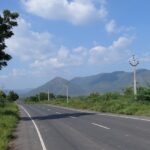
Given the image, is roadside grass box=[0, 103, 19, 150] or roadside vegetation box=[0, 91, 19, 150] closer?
roadside grass box=[0, 103, 19, 150]

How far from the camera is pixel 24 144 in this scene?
17.1 metres

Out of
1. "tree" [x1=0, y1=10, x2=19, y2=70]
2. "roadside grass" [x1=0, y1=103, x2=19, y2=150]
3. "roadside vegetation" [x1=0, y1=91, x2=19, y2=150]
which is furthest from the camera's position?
"tree" [x1=0, y1=10, x2=19, y2=70]

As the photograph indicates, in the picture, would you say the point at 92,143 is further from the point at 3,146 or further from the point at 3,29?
the point at 3,29

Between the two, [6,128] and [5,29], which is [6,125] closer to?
[6,128]

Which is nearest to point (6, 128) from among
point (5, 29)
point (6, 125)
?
point (6, 125)

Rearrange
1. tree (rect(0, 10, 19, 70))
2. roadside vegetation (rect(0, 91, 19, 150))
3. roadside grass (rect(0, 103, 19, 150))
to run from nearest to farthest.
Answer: roadside grass (rect(0, 103, 19, 150)) < roadside vegetation (rect(0, 91, 19, 150)) < tree (rect(0, 10, 19, 70))

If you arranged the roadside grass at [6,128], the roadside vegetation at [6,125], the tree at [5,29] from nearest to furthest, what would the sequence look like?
the roadside grass at [6,128]
the roadside vegetation at [6,125]
the tree at [5,29]

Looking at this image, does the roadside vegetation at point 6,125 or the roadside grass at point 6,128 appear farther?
the roadside vegetation at point 6,125

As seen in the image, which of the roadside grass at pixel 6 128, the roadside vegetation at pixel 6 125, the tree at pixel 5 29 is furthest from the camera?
the tree at pixel 5 29

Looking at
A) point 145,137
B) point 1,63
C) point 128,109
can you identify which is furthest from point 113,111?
point 145,137

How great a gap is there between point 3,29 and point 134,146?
83.7ft

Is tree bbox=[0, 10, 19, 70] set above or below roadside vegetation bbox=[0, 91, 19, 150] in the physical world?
above

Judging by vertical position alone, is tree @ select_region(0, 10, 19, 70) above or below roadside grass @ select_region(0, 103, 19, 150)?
above

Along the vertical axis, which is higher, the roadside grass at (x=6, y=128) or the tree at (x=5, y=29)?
the tree at (x=5, y=29)
